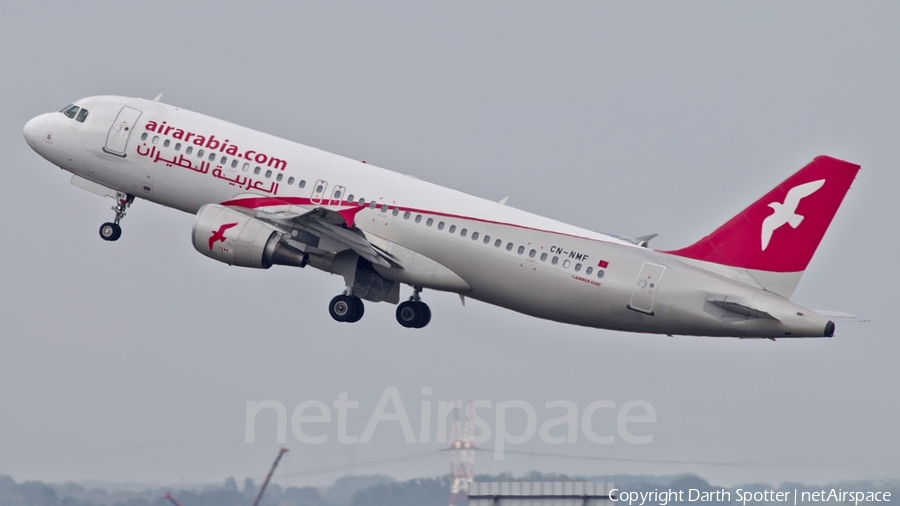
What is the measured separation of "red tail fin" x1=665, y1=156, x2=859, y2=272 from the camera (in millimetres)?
50062

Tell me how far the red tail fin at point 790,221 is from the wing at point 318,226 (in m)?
11.4

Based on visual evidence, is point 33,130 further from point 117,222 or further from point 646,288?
point 646,288

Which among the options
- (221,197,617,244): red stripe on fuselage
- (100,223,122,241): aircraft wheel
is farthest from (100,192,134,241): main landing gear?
(221,197,617,244): red stripe on fuselage

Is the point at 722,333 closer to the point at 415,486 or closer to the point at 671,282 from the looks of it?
the point at 671,282

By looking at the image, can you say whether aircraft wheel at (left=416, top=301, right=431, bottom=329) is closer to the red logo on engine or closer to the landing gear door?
the red logo on engine

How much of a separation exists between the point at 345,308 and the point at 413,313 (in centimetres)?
269

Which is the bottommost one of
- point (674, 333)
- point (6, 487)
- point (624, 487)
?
point (6, 487)

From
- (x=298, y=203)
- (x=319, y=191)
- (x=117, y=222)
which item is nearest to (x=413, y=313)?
(x=319, y=191)

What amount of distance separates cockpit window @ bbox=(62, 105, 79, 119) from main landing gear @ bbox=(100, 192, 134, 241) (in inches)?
132

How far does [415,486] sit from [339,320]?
7306 mm

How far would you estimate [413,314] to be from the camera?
56.9 meters

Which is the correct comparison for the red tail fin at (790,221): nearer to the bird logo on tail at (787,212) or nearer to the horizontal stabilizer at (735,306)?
the bird logo on tail at (787,212)

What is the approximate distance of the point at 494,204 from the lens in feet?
177

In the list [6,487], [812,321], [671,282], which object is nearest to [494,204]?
[671,282]
